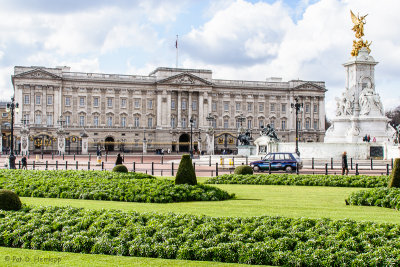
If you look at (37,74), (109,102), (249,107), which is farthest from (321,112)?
(37,74)

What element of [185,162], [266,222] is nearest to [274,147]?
[185,162]

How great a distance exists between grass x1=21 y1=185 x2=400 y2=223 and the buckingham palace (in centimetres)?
6740

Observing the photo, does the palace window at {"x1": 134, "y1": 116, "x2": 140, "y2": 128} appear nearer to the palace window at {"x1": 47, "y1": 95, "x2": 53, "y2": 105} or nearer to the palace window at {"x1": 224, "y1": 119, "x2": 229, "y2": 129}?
the palace window at {"x1": 47, "y1": 95, "x2": 53, "y2": 105}

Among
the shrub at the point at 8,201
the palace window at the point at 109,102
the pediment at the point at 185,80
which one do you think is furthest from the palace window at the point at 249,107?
the shrub at the point at 8,201

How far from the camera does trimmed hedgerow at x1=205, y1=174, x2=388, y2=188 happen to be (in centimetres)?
2044

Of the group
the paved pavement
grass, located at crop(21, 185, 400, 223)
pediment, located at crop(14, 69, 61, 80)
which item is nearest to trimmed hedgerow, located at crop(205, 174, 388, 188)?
grass, located at crop(21, 185, 400, 223)

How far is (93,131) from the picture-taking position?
89375 mm

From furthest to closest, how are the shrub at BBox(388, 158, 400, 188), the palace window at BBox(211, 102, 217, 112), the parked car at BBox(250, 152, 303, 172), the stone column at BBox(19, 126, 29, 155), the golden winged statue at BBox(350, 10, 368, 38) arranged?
the palace window at BBox(211, 102, 217, 112), the stone column at BBox(19, 126, 29, 155), the golden winged statue at BBox(350, 10, 368, 38), the parked car at BBox(250, 152, 303, 172), the shrub at BBox(388, 158, 400, 188)

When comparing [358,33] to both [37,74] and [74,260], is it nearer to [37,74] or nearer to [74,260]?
[74,260]

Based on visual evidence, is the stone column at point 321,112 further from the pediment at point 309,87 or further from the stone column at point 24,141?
the stone column at point 24,141

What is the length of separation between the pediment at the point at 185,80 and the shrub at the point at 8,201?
265 ft

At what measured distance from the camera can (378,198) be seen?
14125 millimetres

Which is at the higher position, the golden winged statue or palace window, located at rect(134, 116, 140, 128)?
the golden winged statue

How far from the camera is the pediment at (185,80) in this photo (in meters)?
92.3
